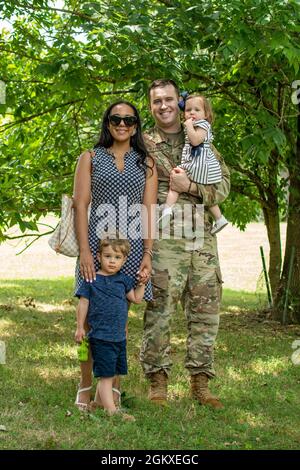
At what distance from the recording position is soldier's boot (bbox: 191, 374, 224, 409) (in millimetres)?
5044

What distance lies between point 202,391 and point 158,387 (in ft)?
1.05

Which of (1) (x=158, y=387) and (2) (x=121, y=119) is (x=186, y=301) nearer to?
(1) (x=158, y=387)

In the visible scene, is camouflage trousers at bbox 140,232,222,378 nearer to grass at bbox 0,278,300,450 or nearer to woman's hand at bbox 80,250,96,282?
grass at bbox 0,278,300,450

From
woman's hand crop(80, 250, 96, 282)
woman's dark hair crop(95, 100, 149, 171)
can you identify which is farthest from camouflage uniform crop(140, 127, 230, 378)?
woman's hand crop(80, 250, 96, 282)

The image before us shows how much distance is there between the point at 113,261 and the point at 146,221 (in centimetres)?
38

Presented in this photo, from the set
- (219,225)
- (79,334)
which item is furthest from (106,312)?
(219,225)

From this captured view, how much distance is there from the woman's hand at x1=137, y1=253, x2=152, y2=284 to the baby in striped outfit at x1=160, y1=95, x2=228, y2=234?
320mm

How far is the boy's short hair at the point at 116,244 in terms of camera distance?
178 inches

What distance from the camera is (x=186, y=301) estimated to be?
16.8 ft

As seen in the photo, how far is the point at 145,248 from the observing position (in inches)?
186

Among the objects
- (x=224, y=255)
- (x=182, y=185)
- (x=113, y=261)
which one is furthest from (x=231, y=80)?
(x=224, y=255)

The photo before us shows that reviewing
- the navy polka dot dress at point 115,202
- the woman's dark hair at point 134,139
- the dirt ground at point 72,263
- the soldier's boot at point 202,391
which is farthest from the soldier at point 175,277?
the dirt ground at point 72,263

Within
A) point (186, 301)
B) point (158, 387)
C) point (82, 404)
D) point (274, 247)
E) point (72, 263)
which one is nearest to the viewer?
point (82, 404)

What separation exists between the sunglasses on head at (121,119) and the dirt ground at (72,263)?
28.5ft
